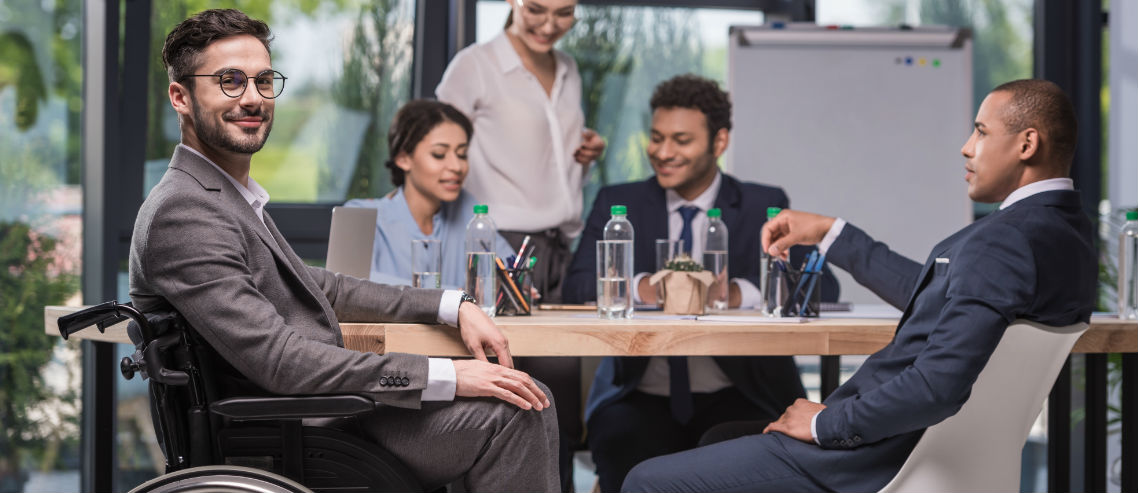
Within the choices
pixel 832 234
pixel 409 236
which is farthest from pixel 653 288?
pixel 409 236

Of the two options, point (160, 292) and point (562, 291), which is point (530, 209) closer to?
point (562, 291)

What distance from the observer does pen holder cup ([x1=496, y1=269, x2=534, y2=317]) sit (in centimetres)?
223

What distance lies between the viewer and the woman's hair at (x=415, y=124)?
9.64 ft

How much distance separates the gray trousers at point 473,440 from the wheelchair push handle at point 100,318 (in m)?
0.39

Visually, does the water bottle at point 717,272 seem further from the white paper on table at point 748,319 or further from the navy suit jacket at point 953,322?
the navy suit jacket at point 953,322

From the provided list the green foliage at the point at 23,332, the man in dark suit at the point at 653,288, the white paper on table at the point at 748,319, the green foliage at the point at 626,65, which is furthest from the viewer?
the green foliage at the point at 626,65

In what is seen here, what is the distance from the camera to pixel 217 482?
1356mm

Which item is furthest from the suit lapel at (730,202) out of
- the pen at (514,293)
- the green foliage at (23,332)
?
the green foliage at (23,332)

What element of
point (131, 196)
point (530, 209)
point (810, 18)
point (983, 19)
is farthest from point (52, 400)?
point (983, 19)

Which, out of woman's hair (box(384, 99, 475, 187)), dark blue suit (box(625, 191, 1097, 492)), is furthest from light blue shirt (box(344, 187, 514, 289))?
dark blue suit (box(625, 191, 1097, 492))

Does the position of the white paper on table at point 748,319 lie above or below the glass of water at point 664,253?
below

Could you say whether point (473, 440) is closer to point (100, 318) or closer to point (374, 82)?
point (100, 318)

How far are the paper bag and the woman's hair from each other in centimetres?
98

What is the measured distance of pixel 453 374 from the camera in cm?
156
